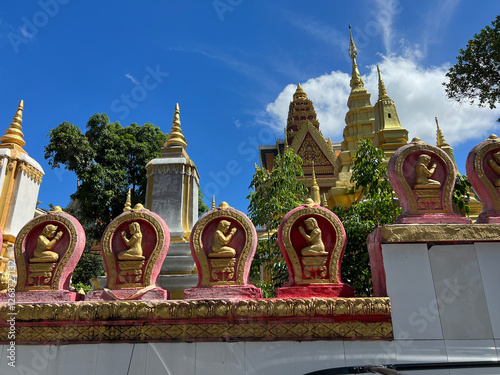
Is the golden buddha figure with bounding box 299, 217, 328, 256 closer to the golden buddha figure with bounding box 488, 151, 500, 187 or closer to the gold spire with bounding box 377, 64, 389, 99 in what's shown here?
the golden buddha figure with bounding box 488, 151, 500, 187

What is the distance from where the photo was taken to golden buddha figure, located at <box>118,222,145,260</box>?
4531 millimetres

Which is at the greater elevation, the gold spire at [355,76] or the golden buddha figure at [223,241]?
the gold spire at [355,76]

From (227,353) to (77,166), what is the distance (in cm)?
1619

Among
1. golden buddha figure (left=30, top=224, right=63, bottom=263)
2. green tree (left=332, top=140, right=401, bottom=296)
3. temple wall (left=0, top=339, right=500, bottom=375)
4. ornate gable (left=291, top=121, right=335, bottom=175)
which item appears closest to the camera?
temple wall (left=0, top=339, right=500, bottom=375)

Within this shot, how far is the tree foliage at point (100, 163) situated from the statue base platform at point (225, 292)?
14.2m

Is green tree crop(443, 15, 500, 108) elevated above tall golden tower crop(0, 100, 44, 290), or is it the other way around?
green tree crop(443, 15, 500, 108)

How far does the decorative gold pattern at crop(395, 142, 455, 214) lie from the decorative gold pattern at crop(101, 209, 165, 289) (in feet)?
10.0

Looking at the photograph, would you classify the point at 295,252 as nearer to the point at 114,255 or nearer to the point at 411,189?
Result: the point at 411,189

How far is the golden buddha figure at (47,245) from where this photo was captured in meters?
4.51

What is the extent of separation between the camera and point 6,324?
414 centimetres

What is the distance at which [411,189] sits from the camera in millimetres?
4527

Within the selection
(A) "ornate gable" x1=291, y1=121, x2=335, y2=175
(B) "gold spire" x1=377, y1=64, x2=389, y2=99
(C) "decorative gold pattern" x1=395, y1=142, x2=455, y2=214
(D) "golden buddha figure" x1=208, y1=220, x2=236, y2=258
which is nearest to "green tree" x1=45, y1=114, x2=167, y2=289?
(B) "gold spire" x1=377, y1=64, x2=389, y2=99

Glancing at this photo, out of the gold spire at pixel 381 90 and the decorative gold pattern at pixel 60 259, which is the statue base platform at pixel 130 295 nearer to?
the decorative gold pattern at pixel 60 259

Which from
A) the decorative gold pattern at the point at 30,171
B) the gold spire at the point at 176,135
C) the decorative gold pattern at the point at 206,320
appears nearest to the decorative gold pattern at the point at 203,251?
the decorative gold pattern at the point at 206,320
